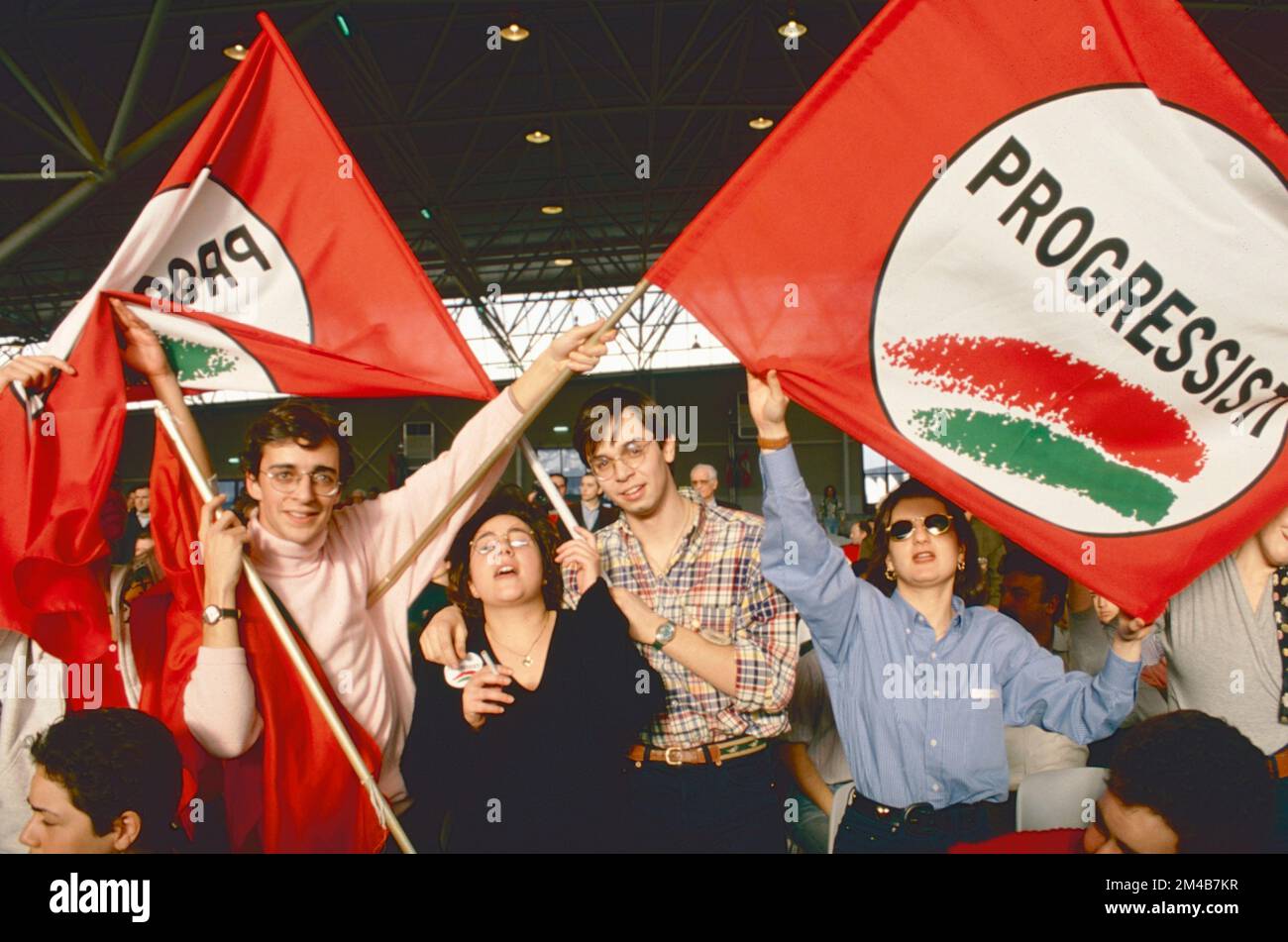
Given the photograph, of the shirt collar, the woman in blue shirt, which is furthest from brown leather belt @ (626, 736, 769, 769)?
the shirt collar

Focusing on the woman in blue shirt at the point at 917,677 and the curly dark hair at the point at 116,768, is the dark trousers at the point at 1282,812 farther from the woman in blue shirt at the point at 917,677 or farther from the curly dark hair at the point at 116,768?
the curly dark hair at the point at 116,768

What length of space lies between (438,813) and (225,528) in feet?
3.13

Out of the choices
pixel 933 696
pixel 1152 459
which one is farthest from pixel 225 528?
pixel 1152 459

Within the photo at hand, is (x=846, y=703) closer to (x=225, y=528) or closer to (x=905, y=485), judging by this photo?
(x=905, y=485)

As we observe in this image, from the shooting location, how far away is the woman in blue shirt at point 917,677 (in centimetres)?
249

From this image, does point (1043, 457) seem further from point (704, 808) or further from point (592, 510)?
point (592, 510)

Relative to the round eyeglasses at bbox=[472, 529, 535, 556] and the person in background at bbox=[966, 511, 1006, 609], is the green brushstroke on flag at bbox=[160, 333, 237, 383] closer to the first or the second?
the round eyeglasses at bbox=[472, 529, 535, 556]

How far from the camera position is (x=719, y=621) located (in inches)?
107

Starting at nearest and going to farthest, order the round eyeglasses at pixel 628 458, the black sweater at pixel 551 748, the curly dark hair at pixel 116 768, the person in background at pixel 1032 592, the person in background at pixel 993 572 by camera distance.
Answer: the curly dark hair at pixel 116 768, the black sweater at pixel 551 748, the round eyeglasses at pixel 628 458, the person in background at pixel 1032 592, the person in background at pixel 993 572

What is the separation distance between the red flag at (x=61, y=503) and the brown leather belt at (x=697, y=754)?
1398mm

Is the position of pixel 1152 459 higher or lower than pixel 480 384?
lower

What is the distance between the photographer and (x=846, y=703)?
2615 millimetres

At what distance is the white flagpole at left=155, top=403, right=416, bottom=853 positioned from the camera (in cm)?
240

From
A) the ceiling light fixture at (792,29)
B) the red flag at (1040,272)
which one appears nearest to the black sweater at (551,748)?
the red flag at (1040,272)
